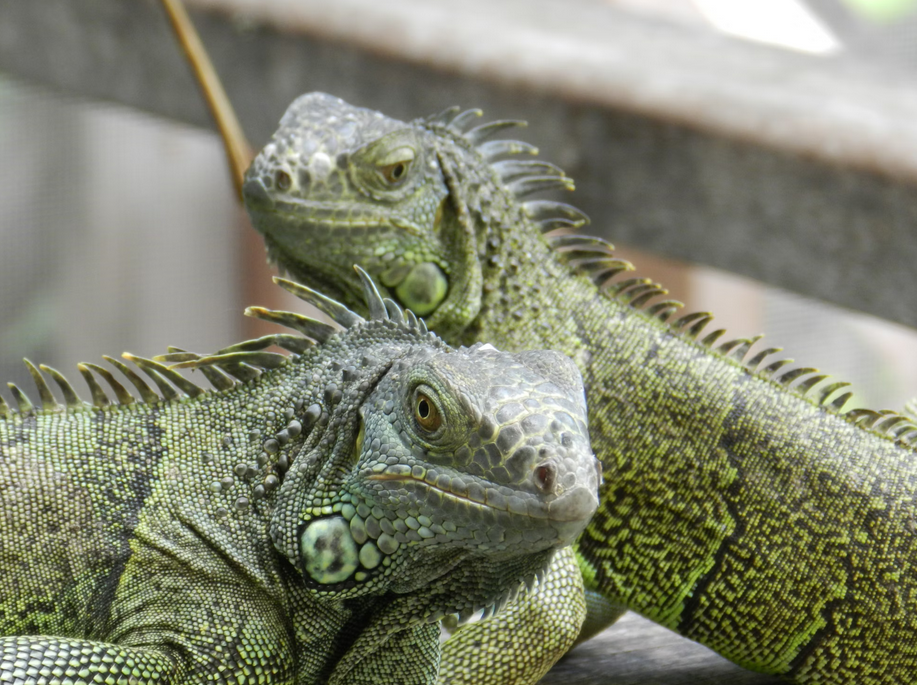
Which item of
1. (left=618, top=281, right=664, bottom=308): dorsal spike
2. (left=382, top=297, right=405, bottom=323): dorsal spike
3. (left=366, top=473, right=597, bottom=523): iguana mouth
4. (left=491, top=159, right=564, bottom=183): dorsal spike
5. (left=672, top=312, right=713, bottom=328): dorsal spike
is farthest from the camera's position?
(left=491, top=159, right=564, bottom=183): dorsal spike

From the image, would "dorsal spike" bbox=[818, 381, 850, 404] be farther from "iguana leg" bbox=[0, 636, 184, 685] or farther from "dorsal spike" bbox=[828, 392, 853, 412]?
"iguana leg" bbox=[0, 636, 184, 685]

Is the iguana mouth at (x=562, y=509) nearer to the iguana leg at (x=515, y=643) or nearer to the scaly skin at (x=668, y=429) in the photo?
the iguana leg at (x=515, y=643)

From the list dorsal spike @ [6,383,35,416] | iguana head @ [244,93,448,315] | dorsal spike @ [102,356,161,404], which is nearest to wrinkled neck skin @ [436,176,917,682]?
iguana head @ [244,93,448,315]

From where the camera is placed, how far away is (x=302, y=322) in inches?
94.0

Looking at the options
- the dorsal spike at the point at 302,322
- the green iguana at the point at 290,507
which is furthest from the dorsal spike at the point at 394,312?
the dorsal spike at the point at 302,322

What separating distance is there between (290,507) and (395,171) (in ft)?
4.67

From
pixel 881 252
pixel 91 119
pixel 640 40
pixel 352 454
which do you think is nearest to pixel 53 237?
pixel 91 119

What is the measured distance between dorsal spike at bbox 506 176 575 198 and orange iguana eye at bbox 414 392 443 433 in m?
1.74

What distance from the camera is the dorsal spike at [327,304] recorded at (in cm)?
233

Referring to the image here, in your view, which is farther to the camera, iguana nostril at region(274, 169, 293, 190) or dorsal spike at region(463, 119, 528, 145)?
dorsal spike at region(463, 119, 528, 145)

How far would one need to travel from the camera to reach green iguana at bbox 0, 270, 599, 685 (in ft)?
5.80

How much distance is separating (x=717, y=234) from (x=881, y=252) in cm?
79

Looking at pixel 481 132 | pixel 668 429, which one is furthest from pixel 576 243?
pixel 668 429

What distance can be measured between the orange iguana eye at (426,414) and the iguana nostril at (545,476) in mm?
220
